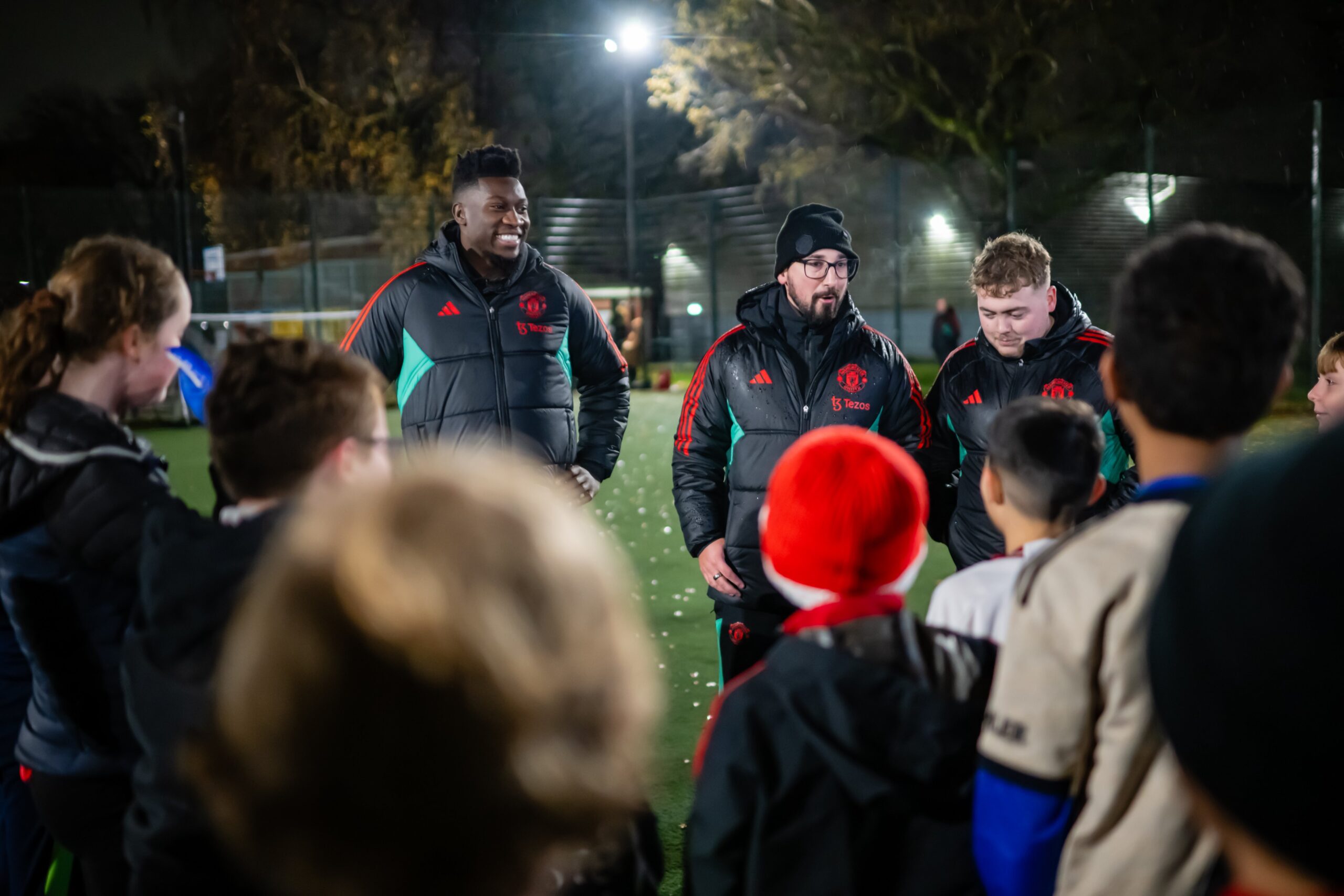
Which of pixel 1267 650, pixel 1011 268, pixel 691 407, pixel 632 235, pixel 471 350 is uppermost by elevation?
pixel 632 235

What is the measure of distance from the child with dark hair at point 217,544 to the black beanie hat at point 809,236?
2.16 metres

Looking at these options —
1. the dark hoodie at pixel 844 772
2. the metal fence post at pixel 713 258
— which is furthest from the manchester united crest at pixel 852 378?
the metal fence post at pixel 713 258

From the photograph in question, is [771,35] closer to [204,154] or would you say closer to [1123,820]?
[204,154]

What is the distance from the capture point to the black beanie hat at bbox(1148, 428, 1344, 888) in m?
0.69

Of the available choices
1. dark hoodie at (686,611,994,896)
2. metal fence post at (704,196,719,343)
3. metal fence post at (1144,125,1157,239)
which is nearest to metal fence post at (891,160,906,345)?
metal fence post at (704,196,719,343)

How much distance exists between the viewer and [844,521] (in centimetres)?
200

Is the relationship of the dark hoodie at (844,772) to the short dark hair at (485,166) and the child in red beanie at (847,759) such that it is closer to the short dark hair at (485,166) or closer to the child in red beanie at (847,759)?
the child in red beanie at (847,759)

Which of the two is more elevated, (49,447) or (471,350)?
(471,350)

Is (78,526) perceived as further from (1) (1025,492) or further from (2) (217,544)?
(1) (1025,492)

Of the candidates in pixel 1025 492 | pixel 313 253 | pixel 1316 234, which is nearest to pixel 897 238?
pixel 1316 234

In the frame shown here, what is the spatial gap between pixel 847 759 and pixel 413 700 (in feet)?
3.69

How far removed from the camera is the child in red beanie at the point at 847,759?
1.84 metres

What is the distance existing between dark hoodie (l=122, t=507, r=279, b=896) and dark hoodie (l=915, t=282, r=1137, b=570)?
8.85 feet

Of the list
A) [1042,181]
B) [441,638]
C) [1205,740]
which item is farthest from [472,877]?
[1042,181]
